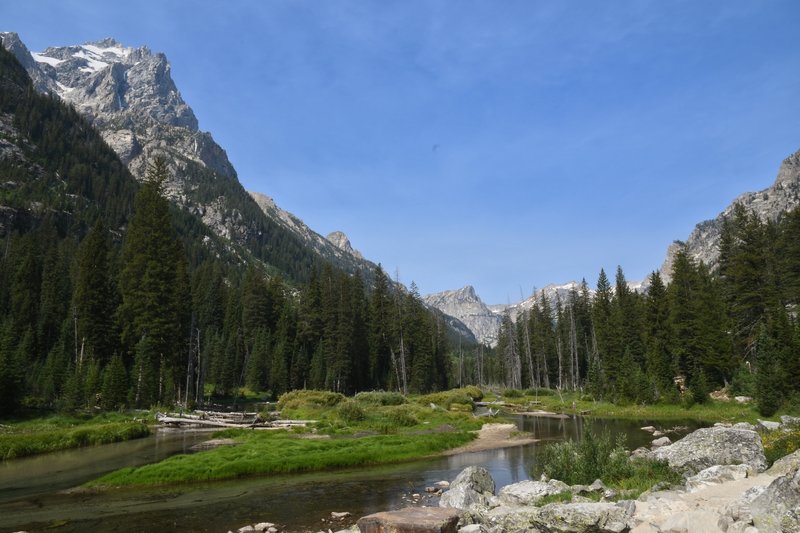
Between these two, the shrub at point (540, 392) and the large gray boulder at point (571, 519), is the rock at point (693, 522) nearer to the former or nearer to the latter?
the large gray boulder at point (571, 519)

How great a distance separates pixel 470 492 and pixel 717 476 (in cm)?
776

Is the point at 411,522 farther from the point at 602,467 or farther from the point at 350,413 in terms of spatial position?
the point at 350,413

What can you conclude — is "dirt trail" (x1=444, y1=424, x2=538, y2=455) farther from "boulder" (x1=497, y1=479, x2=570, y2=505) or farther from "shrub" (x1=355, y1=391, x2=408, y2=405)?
"shrub" (x1=355, y1=391, x2=408, y2=405)

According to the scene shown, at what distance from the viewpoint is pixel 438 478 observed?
2347cm

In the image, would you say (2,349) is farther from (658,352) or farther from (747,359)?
(747,359)

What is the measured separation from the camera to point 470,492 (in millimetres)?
16875

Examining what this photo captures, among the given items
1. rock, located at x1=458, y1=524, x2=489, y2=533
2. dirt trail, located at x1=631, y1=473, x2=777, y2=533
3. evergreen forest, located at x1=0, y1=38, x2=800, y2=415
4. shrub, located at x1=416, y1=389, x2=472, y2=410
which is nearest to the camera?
dirt trail, located at x1=631, y1=473, x2=777, y2=533

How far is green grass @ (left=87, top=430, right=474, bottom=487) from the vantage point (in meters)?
23.4

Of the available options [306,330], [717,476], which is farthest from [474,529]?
[306,330]

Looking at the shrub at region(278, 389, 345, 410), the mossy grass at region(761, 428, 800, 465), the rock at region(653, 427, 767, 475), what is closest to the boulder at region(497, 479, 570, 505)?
the rock at region(653, 427, 767, 475)

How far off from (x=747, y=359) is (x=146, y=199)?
80.7 meters

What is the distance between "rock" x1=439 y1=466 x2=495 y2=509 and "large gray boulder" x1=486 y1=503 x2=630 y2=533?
267 centimetres

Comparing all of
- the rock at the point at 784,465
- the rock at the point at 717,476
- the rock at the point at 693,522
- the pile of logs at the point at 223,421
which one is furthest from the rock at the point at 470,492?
the pile of logs at the point at 223,421

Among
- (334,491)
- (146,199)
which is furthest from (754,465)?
(146,199)
